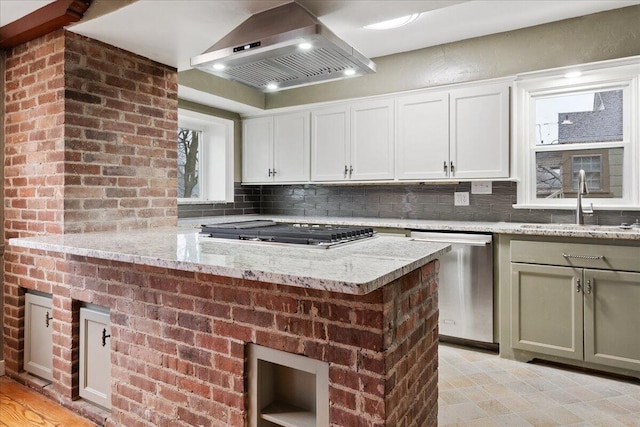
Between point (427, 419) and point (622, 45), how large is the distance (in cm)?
293

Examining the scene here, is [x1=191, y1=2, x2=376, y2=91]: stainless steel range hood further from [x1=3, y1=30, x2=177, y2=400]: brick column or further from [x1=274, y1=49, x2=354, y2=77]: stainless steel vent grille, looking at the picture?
[x1=3, y1=30, x2=177, y2=400]: brick column

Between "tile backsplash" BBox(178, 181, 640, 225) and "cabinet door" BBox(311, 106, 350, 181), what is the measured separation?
32 centimetres

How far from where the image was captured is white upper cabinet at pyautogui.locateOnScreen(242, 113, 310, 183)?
432cm

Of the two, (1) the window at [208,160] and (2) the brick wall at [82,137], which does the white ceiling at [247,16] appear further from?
(1) the window at [208,160]

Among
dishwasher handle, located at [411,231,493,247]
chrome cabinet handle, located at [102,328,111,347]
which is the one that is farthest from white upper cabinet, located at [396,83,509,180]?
chrome cabinet handle, located at [102,328,111,347]

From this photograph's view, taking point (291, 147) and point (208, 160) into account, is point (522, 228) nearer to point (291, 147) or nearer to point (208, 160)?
point (291, 147)

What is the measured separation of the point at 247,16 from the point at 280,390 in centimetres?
183

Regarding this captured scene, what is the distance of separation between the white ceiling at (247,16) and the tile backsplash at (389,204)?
1.32m

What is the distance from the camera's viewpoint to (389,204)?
4.09 metres

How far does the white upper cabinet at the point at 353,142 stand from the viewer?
3.79 meters

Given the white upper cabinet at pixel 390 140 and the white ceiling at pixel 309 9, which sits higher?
the white ceiling at pixel 309 9

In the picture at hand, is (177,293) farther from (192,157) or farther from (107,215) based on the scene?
(192,157)

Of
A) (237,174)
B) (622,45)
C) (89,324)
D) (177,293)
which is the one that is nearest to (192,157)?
(237,174)

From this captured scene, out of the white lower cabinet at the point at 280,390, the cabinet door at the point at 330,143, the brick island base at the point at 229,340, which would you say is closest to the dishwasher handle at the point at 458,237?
the cabinet door at the point at 330,143
